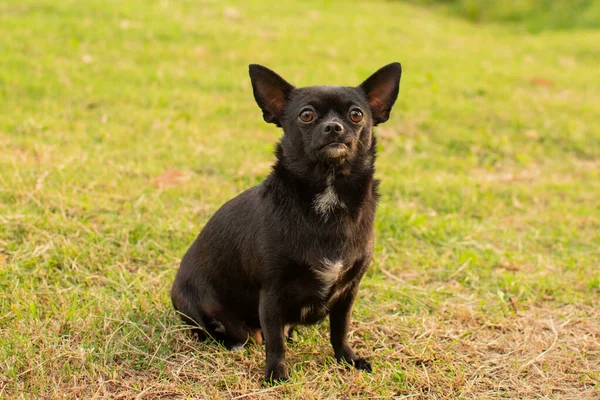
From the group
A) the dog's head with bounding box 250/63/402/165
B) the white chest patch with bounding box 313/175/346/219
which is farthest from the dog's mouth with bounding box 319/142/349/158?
the white chest patch with bounding box 313/175/346/219

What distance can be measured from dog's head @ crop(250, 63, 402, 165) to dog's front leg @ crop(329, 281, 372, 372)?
0.72m

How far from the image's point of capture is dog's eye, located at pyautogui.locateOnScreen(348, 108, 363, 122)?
3.13 metres

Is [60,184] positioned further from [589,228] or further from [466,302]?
[589,228]

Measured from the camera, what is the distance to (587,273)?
4641 millimetres

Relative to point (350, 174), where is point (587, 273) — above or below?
below

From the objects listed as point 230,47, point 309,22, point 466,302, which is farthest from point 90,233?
point 309,22

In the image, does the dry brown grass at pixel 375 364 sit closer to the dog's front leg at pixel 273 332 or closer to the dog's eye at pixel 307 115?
the dog's front leg at pixel 273 332

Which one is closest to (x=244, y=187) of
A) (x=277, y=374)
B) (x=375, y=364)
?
(x=375, y=364)

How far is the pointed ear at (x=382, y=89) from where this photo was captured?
3.34 metres

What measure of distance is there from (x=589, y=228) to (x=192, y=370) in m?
3.68

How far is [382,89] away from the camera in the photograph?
11.1ft

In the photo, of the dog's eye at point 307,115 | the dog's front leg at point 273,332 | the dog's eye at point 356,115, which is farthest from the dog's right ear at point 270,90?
the dog's front leg at point 273,332

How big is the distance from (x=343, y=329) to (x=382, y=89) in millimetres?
1222

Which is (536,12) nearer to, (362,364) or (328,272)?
(362,364)
